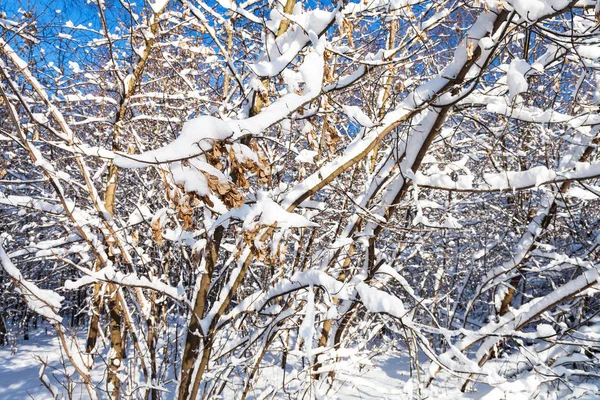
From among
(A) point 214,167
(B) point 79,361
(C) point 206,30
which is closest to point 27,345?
(B) point 79,361

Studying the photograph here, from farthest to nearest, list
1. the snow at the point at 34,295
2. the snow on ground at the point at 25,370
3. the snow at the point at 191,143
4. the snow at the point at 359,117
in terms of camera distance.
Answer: the snow on ground at the point at 25,370, the snow at the point at 34,295, the snow at the point at 359,117, the snow at the point at 191,143

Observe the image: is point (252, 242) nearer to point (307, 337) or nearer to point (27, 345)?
point (307, 337)

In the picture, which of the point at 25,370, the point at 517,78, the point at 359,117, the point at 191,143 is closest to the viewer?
the point at 191,143

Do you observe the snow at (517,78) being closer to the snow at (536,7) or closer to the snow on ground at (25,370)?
the snow at (536,7)

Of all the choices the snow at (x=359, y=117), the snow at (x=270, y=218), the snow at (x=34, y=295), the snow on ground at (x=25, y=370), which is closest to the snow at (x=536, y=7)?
the snow at (x=359, y=117)

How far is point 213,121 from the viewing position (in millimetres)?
1125

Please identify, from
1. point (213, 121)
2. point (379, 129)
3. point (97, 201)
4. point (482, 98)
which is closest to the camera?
point (213, 121)

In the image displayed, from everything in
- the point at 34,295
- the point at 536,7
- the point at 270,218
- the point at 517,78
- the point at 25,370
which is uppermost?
the point at 536,7

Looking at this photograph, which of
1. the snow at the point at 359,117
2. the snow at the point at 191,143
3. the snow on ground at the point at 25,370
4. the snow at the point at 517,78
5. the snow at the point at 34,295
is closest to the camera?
the snow at the point at 191,143

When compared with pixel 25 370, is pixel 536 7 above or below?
above

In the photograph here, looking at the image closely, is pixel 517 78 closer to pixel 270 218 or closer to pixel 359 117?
pixel 359 117

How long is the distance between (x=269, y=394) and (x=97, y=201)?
69.4 inches

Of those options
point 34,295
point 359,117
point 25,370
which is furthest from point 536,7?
point 25,370

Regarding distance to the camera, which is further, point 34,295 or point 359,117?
point 34,295
